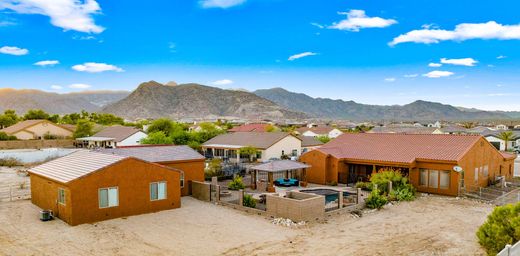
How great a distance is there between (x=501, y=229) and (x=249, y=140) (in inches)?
1699

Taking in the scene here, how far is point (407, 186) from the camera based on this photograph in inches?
1168

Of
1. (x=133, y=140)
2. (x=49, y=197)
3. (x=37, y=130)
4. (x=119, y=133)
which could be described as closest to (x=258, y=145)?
(x=133, y=140)

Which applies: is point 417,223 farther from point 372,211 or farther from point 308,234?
point 308,234

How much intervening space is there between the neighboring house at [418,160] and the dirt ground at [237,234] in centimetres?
656

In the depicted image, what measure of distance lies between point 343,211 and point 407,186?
8.34m

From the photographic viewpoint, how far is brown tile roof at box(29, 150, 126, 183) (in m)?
21.7

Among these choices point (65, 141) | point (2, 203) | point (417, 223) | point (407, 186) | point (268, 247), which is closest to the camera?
point (268, 247)

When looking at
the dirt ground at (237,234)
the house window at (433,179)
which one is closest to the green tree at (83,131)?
the dirt ground at (237,234)

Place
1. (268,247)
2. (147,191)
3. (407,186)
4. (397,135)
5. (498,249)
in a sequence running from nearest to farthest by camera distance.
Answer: (498,249)
(268,247)
(147,191)
(407,186)
(397,135)

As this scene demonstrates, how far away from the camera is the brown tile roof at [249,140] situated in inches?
2153

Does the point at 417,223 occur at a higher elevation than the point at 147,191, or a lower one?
lower

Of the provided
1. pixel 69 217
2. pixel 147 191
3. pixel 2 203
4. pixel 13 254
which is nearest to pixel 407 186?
pixel 147 191

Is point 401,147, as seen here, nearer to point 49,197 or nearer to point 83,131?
point 49,197

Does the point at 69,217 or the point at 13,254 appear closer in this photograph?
the point at 13,254
